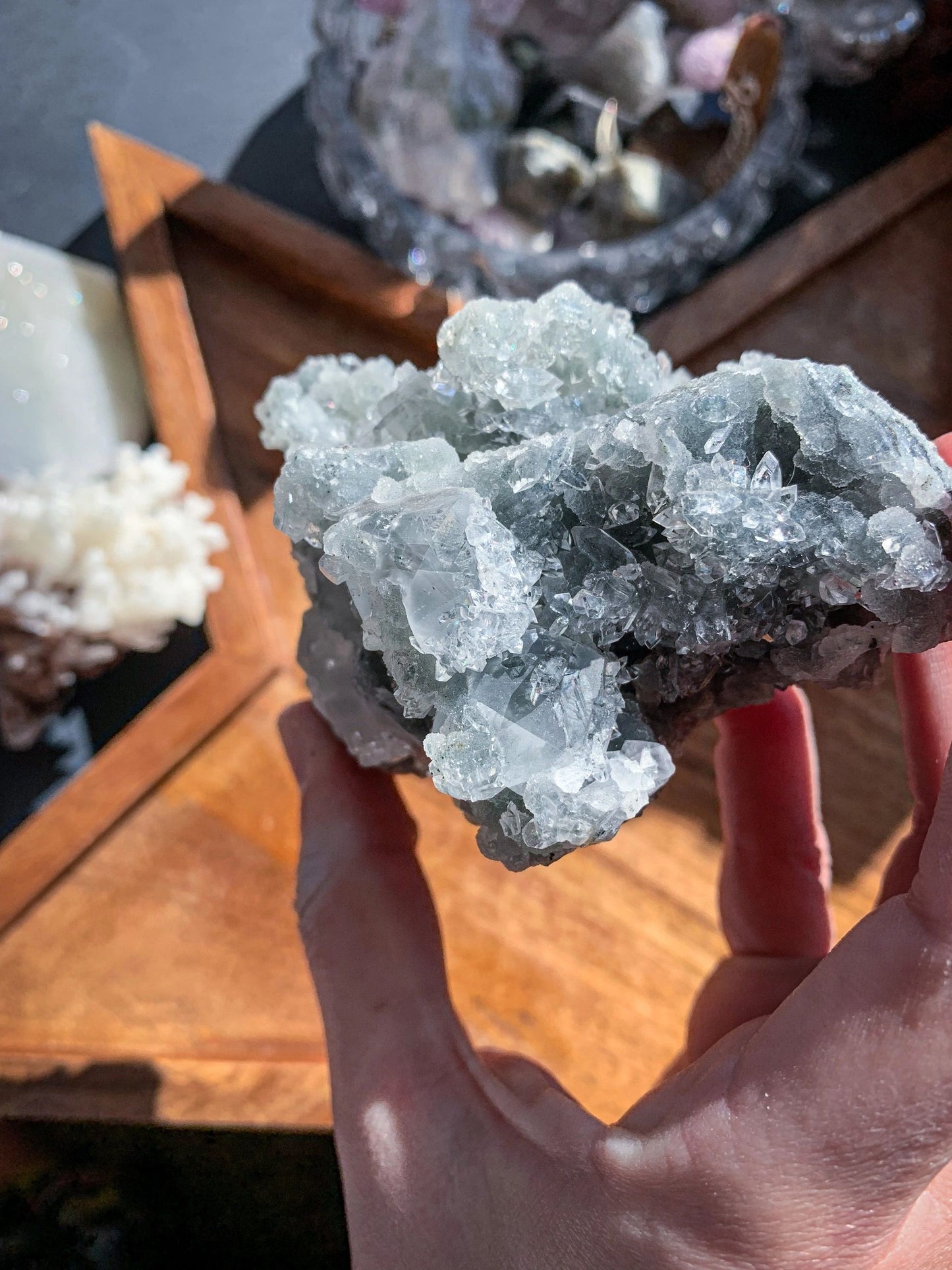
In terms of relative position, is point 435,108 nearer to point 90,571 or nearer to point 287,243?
point 287,243

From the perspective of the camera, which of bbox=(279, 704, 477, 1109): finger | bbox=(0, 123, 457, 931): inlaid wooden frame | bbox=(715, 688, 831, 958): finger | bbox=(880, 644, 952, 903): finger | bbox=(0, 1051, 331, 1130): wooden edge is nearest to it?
bbox=(279, 704, 477, 1109): finger

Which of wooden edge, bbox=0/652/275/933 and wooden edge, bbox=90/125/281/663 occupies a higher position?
wooden edge, bbox=90/125/281/663

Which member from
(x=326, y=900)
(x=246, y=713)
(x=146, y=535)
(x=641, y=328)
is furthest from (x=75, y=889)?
(x=641, y=328)

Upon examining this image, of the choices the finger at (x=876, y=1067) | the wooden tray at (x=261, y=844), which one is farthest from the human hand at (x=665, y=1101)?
the wooden tray at (x=261, y=844)

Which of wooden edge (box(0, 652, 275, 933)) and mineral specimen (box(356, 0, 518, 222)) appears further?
mineral specimen (box(356, 0, 518, 222))

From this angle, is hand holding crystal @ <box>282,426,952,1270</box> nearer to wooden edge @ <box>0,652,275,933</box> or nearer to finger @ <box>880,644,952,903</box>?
finger @ <box>880,644,952,903</box>

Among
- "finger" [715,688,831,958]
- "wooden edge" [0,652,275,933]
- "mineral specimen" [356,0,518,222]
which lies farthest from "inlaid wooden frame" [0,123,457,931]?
"finger" [715,688,831,958]

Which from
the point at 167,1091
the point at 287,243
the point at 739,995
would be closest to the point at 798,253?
the point at 287,243
